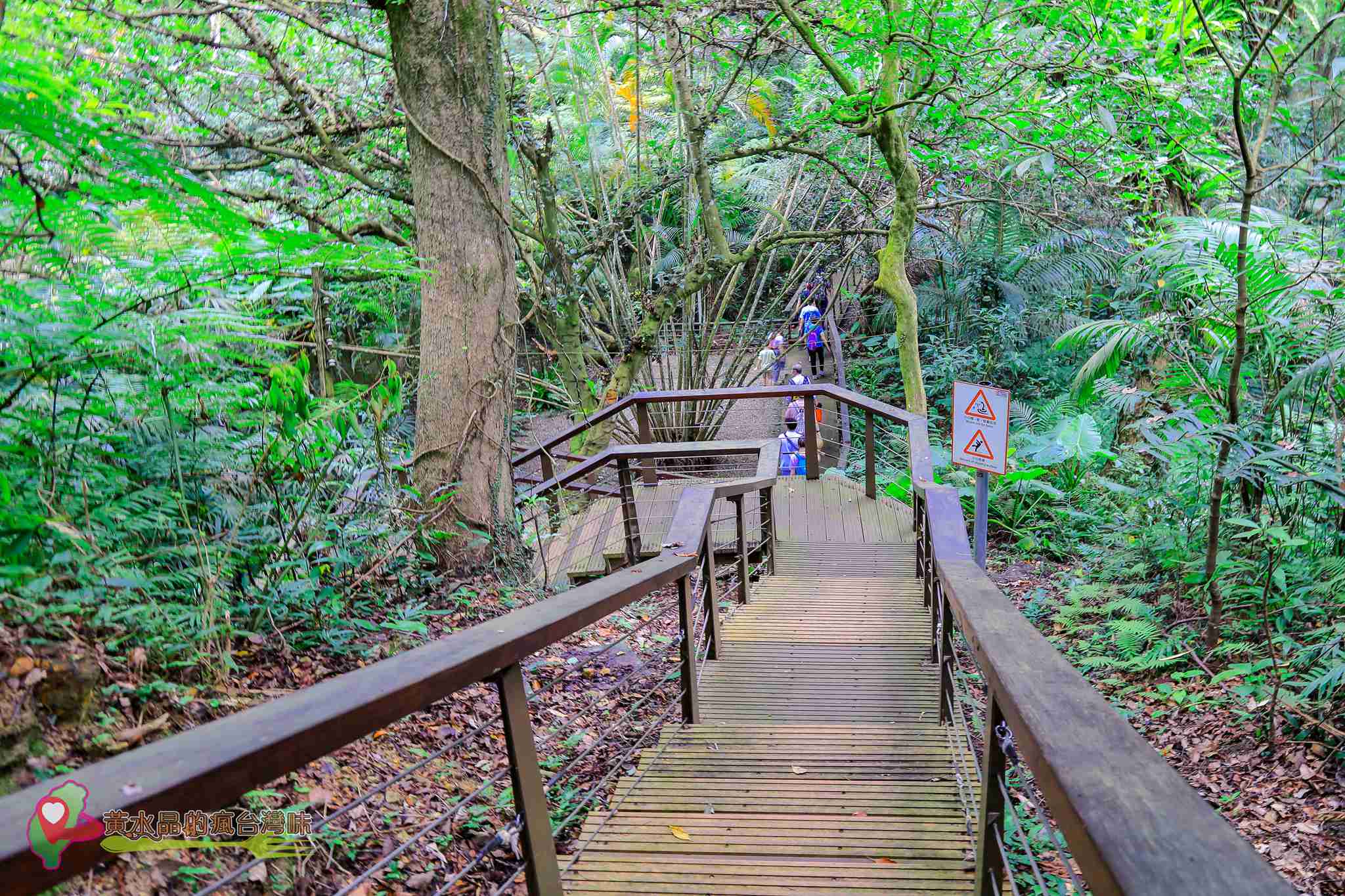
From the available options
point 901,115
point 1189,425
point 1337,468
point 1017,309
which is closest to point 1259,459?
point 1337,468

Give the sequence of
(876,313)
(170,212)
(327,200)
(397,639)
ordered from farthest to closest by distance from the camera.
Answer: (876,313) < (327,200) < (397,639) < (170,212)

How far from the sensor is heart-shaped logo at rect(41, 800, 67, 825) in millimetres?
953

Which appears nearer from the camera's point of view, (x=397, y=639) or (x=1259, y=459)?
(x=397, y=639)

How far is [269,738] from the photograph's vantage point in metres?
1.24

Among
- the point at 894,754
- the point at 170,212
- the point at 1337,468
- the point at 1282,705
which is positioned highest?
the point at 170,212

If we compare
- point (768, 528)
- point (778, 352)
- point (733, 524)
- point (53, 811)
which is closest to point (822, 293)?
point (778, 352)

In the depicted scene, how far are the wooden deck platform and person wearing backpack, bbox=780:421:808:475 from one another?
7.89 ft

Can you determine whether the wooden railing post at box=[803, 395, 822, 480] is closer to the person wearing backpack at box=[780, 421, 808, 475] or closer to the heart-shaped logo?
the person wearing backpack at box=[780, 421, 808, 475]

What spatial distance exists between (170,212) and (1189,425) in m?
5.59

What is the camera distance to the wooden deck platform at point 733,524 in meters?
6.93

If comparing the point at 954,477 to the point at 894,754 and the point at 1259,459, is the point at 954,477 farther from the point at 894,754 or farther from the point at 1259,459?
the point at 894,754

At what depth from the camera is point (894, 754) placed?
3207mm

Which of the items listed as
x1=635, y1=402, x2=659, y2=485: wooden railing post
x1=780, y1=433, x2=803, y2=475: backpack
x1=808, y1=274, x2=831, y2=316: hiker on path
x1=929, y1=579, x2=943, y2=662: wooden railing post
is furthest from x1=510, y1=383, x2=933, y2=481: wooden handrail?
x1=808, y1=274, x2=831, y2=316: hiker on path

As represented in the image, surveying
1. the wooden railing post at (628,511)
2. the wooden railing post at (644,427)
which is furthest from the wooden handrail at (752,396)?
the wooden railing post at (628,511)
